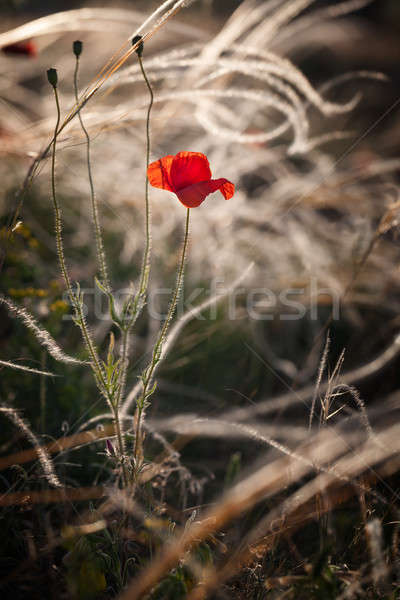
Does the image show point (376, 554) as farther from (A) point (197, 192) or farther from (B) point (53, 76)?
(B) point (53, 76)

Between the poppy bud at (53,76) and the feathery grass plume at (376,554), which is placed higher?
the poppy bud at (53,76)

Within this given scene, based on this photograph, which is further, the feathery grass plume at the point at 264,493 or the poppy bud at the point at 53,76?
the poppy bud at the point at 53,76

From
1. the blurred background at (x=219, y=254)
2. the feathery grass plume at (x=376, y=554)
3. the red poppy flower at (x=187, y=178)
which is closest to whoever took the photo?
the feathery grass plume at (x=376, y=554)

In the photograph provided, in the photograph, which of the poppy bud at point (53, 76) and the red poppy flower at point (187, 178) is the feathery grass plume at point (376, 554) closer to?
the red poppy flower at point (187, 178)

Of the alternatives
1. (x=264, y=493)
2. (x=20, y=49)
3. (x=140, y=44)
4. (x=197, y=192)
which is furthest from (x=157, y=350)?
(x=20, y=49)

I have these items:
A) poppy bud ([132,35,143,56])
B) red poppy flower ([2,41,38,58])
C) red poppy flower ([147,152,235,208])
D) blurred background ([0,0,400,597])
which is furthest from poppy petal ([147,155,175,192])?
red poppy flower ([2,41,38,58])

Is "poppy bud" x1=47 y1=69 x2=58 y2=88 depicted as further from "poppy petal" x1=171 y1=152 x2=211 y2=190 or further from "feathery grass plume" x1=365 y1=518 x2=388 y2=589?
"feathery grass plume" x1=365 y1=518 x2=388 y2=589

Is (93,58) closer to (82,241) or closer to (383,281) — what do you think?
(82,241)

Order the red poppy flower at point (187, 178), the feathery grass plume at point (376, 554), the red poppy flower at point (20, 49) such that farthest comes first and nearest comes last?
1. the red poppy flower at point (20, 49)
2. the red poppy flower at point (187, 178)
3. the feathery grass plume at point (376, 554)

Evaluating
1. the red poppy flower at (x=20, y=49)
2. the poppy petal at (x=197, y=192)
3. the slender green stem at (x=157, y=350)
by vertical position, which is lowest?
the slender green stem at (x=157, y=350)

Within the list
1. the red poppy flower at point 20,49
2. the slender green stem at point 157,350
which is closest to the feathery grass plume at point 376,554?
the slender green stem at point 157,350
